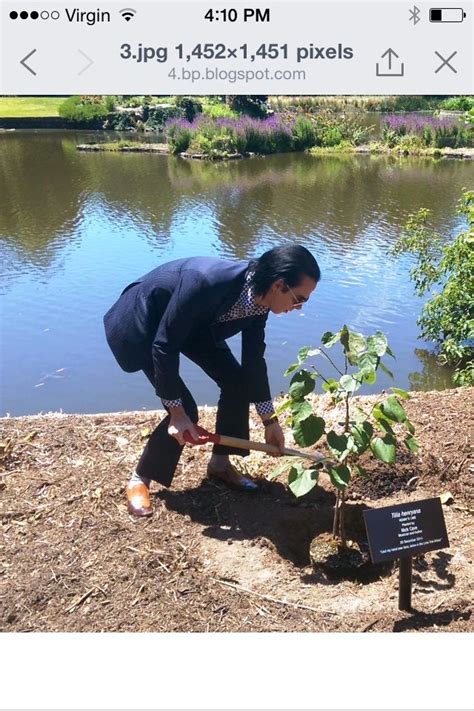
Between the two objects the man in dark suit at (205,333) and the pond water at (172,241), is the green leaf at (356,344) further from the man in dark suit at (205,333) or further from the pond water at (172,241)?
the pond water at (172,241)

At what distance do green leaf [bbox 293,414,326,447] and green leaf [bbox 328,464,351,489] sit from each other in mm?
126

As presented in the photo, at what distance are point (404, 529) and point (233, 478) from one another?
1.04m

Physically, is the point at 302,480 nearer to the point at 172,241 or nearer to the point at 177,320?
the point at 177,320

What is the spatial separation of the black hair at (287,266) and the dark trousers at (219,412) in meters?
0.51

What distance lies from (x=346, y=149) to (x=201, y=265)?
39.1 feet

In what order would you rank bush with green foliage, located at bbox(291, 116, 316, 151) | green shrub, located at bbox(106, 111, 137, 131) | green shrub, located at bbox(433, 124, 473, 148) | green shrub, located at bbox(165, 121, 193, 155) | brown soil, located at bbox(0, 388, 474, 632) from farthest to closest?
green shrub, located at bbox(433, 124, 473, 148)
green shrub, located at bbox(106, 111, 137, 131)
green shrub, located at bbox(165, 121, 193, 155)
bush with green foliage, located at bbox(291, 116, 316, 151)
brown soil, located at bbox(0, 388, 474, 632)

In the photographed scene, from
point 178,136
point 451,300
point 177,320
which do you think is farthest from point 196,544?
point 178,136

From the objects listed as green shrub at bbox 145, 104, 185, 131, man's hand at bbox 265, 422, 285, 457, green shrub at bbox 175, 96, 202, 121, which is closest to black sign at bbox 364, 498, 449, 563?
man's hand at bbox 265, 422, 285, 457

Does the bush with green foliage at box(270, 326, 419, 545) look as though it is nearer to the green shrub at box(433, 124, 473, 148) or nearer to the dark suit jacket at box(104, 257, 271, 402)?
the dark suit jacket at box(104, 257, 271, 402)

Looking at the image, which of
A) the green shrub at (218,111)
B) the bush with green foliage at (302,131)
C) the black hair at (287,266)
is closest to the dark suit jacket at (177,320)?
the black hair at (287,266)

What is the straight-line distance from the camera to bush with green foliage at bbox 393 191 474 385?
16.6ft

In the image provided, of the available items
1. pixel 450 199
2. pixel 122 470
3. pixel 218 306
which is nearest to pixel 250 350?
pixel 218 306

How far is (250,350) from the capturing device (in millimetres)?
2951
